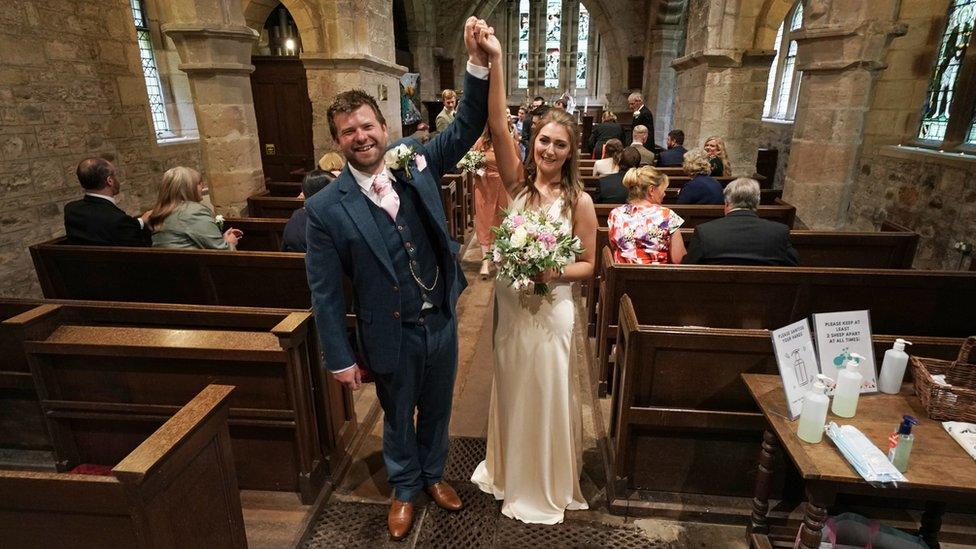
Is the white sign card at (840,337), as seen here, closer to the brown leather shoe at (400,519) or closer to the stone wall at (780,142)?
the brown leather shoe at (400,519)

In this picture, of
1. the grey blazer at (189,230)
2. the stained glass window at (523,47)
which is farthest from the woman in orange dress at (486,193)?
the stained glass window at (523,47)

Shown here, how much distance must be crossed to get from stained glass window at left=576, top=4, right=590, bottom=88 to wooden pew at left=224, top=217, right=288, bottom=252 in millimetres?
19475

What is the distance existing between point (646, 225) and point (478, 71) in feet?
6.02

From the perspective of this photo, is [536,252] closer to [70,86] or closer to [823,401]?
[823,401]

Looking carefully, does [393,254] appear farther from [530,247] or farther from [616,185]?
[616,185]

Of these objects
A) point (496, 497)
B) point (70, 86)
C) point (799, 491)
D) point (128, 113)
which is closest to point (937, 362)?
point (799, 491)

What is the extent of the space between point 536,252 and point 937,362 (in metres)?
1.68

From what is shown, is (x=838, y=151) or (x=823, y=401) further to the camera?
(x=838, y=151)

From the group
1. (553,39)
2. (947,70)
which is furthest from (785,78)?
(553,39)

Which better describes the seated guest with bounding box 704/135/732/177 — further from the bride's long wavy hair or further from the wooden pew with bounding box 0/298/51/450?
the wooden pew with bounding box 0/298/51/450

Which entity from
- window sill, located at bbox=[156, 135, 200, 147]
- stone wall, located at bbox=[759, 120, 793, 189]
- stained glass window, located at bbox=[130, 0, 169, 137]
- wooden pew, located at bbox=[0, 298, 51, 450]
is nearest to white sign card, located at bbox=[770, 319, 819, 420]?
wooden pew, located at bbox=[0, 298, 51, 450]

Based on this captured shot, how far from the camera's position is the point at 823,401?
184 cm

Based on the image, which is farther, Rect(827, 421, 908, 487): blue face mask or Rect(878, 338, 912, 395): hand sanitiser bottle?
Rect(878, 338, 912, 395): hand sanitiser bottle

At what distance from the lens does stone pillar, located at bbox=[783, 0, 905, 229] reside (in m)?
5.00
